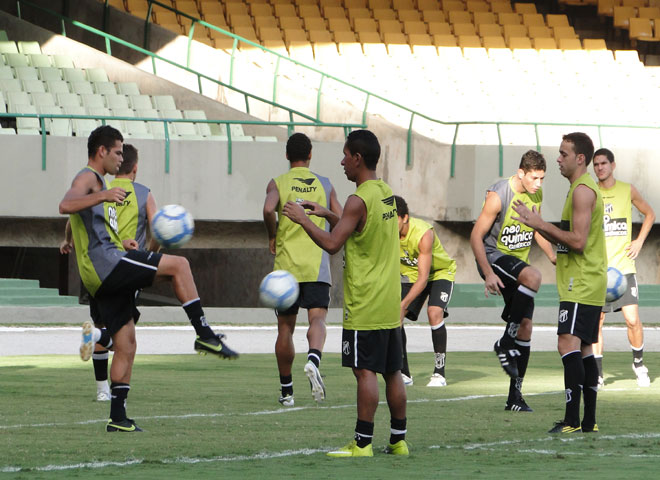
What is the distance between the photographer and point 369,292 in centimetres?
720

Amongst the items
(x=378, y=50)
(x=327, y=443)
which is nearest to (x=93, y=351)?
(x=327, y=443)

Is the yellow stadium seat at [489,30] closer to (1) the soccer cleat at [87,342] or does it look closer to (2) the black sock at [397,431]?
(1) the soccer cleat at [87,342]

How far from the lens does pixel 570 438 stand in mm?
8039

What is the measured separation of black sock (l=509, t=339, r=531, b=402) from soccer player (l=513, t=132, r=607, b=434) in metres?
1.16

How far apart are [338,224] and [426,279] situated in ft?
15.5

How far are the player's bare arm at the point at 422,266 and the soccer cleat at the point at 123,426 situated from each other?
13.3ft

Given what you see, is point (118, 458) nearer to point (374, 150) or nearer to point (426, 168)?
point (374, 150)

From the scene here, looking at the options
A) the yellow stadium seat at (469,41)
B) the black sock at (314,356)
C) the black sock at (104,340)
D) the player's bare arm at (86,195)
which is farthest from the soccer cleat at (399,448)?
the yellow stadium seat at (469,41)

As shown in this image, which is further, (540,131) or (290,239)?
(540,131)

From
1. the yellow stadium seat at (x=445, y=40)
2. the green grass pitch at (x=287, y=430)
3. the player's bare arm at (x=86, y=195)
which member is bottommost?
the green grass pitch at (x=287, y=430)

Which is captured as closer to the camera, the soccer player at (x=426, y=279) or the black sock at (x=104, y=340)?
the black sock at (x=104, y=340)

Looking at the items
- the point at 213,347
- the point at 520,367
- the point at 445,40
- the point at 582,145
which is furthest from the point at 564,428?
the point at 445,40

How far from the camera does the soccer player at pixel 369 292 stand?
7129 millimetres

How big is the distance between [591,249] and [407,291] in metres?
3.79
